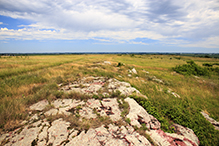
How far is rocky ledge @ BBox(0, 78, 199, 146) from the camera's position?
11.8ft

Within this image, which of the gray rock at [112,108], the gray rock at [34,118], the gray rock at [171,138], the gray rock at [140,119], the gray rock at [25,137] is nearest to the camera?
the gray rock at [25,137]

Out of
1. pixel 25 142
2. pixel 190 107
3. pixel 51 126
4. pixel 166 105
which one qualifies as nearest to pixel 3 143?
pixel 25 142

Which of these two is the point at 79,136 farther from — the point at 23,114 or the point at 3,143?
the point at 23,114

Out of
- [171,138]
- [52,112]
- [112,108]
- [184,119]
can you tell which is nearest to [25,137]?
[52,112]

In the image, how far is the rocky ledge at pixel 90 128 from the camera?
3.60 m

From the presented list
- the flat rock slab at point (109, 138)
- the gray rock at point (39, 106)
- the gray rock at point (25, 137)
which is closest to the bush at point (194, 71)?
the flat rock slab at point (109, 138)

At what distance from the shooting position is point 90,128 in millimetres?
4082

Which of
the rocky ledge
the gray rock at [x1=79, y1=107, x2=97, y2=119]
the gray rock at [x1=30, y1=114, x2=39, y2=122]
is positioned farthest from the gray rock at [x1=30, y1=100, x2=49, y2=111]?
the gray rock at [x1=79, y1=107, x2=97, y2=119]

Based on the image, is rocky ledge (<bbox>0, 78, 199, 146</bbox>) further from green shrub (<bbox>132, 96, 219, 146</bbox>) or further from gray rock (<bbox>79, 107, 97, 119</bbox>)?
green shrub (<bbox>132, 96, 219, 146</bbox>)

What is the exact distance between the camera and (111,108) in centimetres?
581

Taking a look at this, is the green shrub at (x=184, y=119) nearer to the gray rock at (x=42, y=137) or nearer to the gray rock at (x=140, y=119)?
the gray rock at (x=140, y=119)

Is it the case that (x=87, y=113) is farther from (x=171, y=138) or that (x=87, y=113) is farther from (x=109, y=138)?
(x=171, y=138)

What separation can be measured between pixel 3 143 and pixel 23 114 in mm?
1434

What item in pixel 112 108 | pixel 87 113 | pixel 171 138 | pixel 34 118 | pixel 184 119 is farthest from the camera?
pixel 184 119
